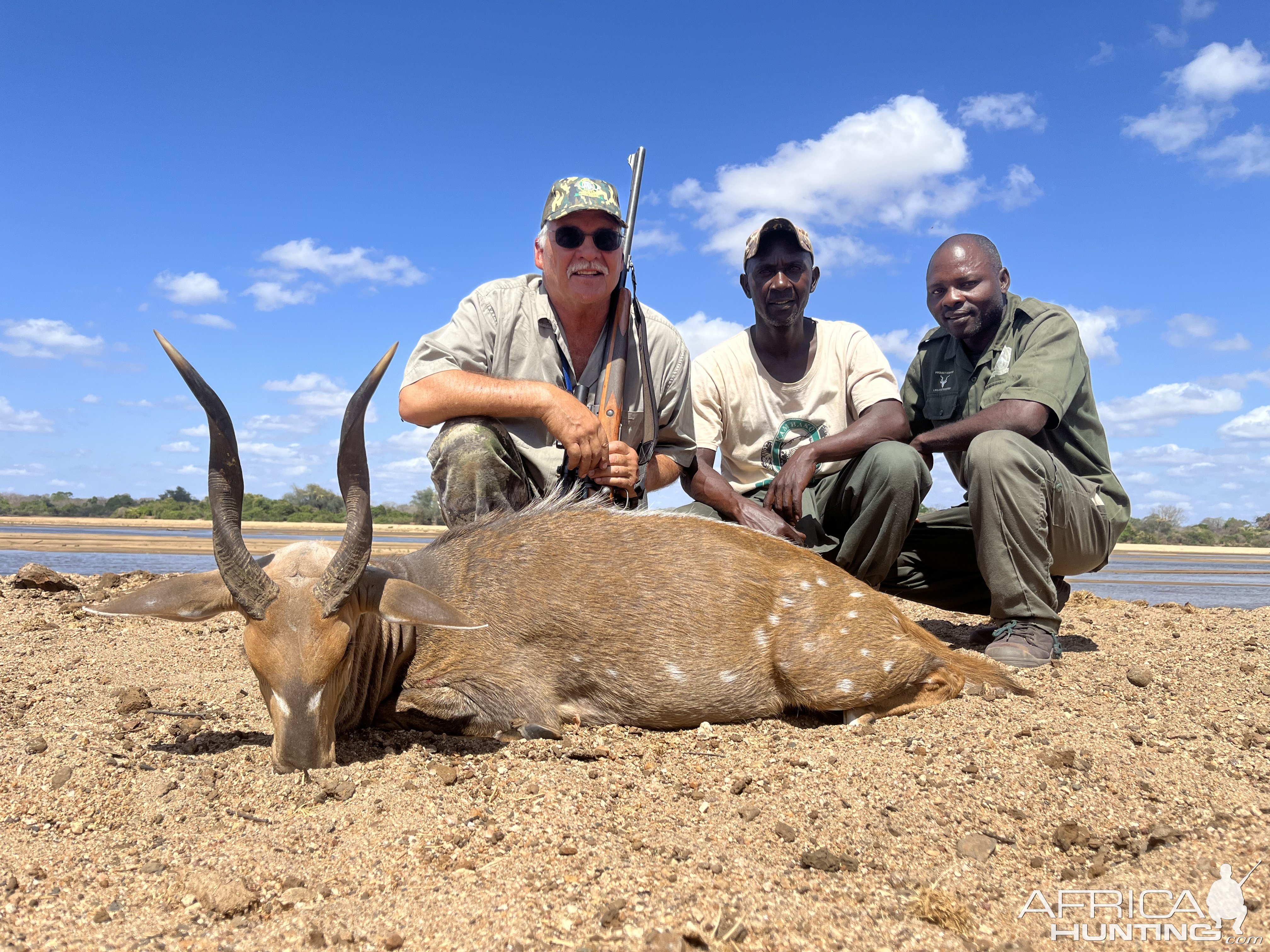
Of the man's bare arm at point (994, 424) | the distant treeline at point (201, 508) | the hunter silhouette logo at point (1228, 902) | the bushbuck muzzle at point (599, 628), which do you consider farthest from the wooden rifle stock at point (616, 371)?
the distant treeline at point (201, 508)

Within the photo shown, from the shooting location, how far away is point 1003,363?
6.32m

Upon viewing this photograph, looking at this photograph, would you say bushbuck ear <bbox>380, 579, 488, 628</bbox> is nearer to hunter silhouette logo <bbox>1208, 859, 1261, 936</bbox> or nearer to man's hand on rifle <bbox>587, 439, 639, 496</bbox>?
man's hand on rifle <bbox>587, 439, 639, 496</bbox>

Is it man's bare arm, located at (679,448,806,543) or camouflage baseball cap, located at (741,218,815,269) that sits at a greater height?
camouflage baseball cap, located at (741,218,815,269)

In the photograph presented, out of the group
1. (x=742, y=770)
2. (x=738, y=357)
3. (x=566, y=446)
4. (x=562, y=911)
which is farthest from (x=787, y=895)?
(x=738, y=357)

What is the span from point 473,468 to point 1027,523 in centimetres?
374

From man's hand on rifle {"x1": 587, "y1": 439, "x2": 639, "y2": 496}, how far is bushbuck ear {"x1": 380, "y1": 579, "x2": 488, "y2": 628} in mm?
1945

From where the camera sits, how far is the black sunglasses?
19.5ft

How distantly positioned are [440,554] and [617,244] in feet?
8.92

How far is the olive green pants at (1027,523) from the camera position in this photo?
5625 millimetres

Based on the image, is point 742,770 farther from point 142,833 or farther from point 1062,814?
point 142,833

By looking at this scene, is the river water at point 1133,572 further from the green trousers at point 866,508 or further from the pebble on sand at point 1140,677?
the pebble on sand at point 1140,677

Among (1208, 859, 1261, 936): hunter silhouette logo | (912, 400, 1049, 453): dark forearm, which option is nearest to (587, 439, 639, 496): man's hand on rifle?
(912, 400, 1049, 453): dark forearm

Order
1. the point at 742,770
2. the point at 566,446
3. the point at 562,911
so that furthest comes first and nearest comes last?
1. the point at 566,446
2. the point at 742,770
3. the point at 562,911

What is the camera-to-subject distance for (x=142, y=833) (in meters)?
3.08
